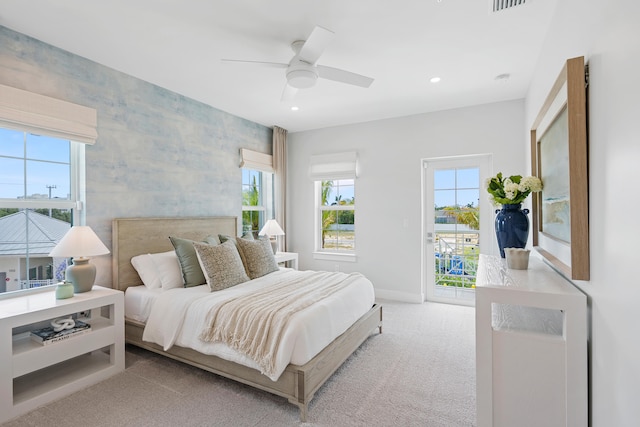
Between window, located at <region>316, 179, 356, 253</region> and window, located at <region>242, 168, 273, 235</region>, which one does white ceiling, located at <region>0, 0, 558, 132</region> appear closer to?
window, located at <region>242, 168, 273, 235</region>

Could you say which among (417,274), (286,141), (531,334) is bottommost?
(417,274)

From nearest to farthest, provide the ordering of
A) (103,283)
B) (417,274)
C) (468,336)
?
(103,283)
(468,336)
(417,274)

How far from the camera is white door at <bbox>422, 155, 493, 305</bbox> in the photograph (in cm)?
413

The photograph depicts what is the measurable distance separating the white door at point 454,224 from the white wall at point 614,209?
2905 mm

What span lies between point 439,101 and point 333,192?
6.88ft

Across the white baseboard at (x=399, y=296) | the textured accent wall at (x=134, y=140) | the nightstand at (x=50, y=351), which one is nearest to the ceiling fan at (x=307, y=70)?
the textured accent wall at (x=134, y=140)

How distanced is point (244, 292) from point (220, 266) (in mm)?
387

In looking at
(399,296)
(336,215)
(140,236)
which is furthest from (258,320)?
(336,215)

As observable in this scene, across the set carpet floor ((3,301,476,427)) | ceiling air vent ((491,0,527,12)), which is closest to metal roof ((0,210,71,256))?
carpet floor ((3,301,476,427))

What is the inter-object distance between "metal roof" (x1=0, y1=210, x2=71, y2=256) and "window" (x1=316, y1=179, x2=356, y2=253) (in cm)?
342

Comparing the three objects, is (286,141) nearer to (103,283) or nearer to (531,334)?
(103,283)

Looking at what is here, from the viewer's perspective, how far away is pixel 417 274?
14.2ft

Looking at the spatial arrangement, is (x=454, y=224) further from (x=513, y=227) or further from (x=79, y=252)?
(x=79, y=252)

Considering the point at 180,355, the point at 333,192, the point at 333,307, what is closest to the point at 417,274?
the point at 333,192
